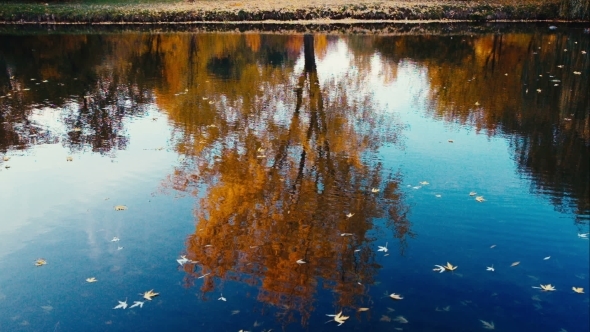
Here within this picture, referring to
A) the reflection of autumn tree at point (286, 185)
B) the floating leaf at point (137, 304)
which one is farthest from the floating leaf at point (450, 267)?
the floating leaf at point (137, 304)

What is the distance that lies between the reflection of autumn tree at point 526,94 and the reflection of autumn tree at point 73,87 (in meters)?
8.95

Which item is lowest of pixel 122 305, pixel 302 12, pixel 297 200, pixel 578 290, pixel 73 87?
pixel 122 305

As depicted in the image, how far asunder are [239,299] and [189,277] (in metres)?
0.87

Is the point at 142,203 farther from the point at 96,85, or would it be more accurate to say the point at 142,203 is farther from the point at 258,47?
the point at 258,47

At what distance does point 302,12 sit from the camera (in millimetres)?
32594

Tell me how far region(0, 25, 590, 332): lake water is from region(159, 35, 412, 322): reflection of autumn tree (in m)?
0.04

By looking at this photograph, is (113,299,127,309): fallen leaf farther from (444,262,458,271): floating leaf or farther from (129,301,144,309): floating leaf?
(444,262,458,271): floating leaf

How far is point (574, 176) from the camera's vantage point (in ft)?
31.0

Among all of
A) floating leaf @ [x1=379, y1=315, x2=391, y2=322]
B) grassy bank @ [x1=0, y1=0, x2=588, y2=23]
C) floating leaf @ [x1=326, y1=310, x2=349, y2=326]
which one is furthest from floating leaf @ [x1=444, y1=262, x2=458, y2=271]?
grassy bank @ [x1=0, y1=0, x2=588, y2=23]

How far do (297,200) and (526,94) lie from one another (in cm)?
950

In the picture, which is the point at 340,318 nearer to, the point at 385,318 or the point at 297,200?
the point at 385,318

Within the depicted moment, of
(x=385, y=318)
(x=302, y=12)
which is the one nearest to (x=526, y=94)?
(x=385, y=318)

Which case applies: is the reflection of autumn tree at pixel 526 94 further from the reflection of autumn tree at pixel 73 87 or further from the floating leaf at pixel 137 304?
the reflection of autumn tree at pixel 73 87

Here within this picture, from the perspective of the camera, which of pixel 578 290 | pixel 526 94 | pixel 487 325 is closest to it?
pixel 487 325
